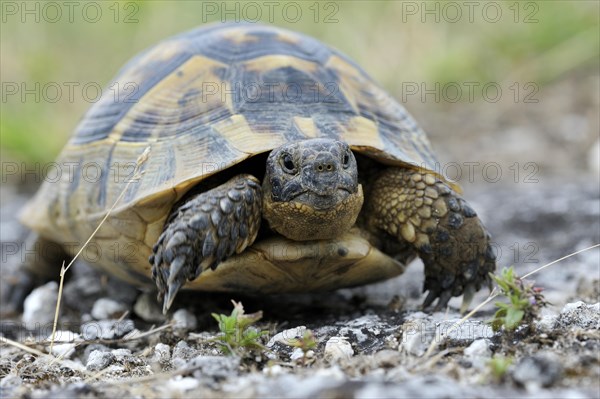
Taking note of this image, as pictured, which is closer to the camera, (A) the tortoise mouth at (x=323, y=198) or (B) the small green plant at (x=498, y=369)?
(B) the small green plant at (x=498, y=369)

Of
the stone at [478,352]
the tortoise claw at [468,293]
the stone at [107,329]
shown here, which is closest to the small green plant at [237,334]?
the stone at [478,352]

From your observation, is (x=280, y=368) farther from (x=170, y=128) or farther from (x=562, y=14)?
(x=562, y=14)

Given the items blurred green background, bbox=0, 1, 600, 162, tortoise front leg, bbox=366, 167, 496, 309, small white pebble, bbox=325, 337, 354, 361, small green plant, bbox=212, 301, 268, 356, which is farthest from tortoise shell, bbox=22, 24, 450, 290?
blurred green background, bbox=0, 1, 600, 162

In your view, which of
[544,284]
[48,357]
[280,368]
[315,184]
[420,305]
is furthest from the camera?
[544,284]

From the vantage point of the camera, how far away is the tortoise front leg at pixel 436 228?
338 cm

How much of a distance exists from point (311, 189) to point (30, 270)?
260 centimetres

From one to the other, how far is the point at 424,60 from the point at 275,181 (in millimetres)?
6547

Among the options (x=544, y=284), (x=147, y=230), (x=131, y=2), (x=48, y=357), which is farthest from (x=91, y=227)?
(x=131, y=2)

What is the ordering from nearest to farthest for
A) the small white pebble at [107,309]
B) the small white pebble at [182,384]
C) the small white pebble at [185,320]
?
the small white pebble at [182,384], the small white pebble at [185,320], the small white pebble at [107,309]

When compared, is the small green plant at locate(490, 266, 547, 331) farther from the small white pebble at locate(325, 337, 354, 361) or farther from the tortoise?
the tortoise

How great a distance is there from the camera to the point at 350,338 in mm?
2898

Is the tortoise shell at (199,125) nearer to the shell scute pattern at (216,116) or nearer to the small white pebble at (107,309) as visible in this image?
the shell scute pattern at (216,116)

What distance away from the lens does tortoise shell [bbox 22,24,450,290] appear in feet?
11.1

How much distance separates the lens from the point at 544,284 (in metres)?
4.08
